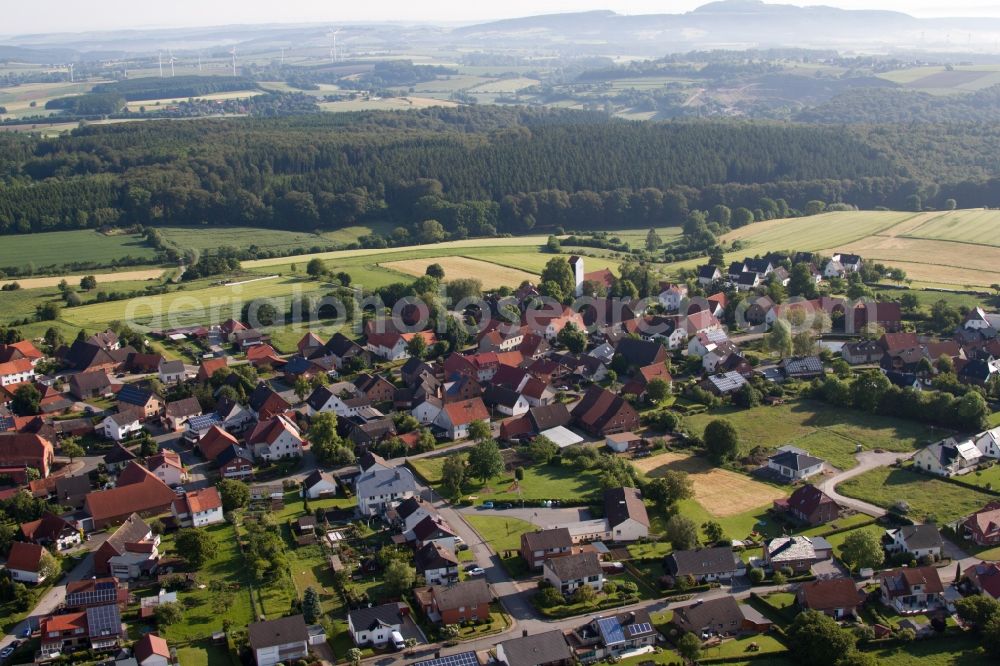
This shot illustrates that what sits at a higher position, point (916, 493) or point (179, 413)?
point (179, 413)

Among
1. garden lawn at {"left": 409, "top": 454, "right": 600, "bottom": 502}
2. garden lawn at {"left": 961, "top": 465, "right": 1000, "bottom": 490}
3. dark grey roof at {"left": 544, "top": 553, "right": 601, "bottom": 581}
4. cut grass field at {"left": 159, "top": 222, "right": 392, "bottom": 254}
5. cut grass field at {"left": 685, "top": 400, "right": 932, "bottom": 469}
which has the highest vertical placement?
cut grass field at {"left": 159, "top": 222, "right": 392, "bottom": 254}

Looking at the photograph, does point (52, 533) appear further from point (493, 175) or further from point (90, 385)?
point (493, 175)

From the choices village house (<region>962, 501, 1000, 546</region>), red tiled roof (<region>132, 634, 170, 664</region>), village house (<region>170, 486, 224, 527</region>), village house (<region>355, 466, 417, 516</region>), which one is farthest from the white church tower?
red tiled roof (<region>132, 634, 170, 664</region>)

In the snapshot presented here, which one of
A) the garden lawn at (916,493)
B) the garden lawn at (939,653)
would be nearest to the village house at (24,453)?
the garden lawn at (916,493)

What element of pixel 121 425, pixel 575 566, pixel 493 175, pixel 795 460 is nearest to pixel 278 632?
pixel 575 566

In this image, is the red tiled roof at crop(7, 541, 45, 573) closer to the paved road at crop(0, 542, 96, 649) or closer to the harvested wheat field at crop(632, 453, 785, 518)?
the paved road at crop(0, 542, 96, 649)

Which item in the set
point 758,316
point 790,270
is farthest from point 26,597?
point 790,270

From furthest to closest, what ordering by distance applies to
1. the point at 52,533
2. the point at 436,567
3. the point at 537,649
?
the point at 52,533 < the point at 436,567 < the point at 537,649
